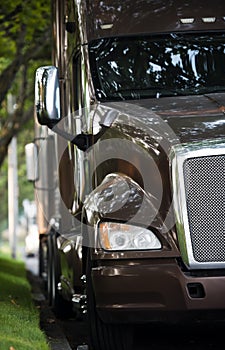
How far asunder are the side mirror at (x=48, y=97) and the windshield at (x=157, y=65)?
0.44m

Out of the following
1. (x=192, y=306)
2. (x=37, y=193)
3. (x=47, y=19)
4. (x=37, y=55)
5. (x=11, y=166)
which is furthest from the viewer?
(x=11, y=166)

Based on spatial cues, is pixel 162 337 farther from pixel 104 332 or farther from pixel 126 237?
pixel 126 237

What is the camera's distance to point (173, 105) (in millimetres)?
10211

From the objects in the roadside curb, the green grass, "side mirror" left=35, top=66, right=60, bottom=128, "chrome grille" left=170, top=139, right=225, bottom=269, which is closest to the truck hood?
"chrome grille" left=170, top=139, right=225, bottom=269

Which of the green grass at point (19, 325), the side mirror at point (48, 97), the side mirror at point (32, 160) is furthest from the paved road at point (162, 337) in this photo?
the side mirror at point (32, 160)

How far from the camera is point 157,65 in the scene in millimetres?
10898

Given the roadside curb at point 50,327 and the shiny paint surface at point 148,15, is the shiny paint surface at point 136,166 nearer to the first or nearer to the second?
the shiny paint surface at point 148,15

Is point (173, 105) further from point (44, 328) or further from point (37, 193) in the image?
point (37, 193)

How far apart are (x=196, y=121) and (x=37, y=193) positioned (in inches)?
490

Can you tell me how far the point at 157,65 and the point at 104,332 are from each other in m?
2.69

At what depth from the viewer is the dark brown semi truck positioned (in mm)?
9156

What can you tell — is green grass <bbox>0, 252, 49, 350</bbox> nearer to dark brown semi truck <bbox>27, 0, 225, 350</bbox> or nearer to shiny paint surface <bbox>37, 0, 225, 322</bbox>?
dark brown semi truck <bbox>27, 0, 225, 350</bbox>

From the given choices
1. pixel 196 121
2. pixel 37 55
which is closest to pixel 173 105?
pixel 196 121

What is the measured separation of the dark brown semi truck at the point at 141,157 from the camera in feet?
30.0
